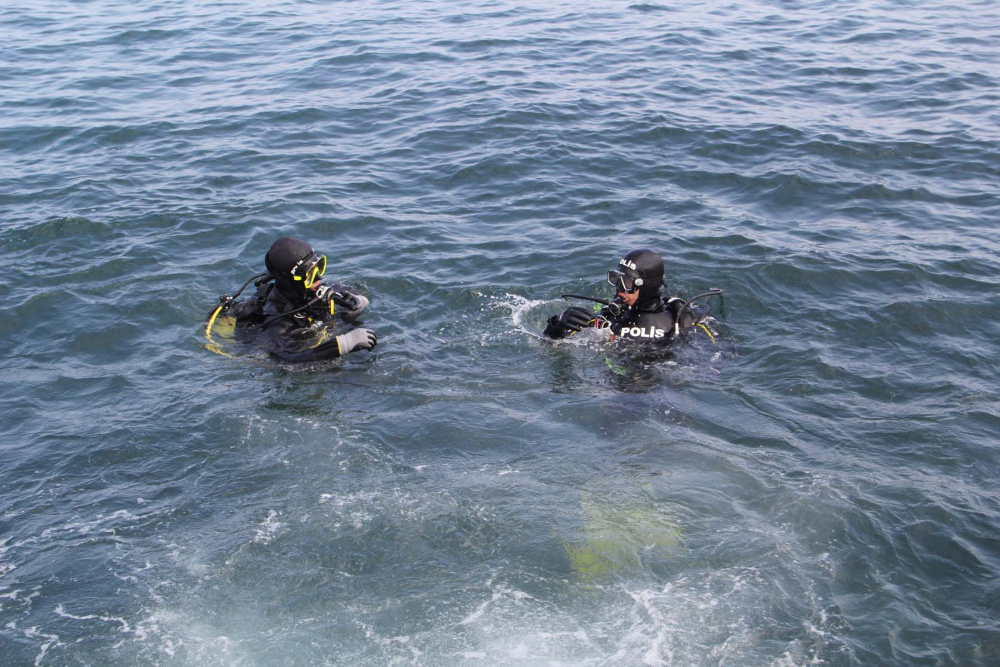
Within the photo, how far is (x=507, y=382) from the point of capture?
870 centimetres

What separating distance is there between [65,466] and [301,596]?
290 cm

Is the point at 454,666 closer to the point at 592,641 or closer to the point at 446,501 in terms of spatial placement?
the point at 592,641

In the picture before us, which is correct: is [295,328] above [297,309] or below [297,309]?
below

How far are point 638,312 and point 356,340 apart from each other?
9.58 ft

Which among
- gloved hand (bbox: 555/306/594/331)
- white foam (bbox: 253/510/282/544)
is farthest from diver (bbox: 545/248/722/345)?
white foam (bbox: 253/510/282/544)

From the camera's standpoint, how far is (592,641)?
546cm

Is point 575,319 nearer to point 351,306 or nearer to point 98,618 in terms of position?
point 351,306

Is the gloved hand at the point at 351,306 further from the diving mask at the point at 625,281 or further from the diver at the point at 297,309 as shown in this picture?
the diving mask at the point at 625,281

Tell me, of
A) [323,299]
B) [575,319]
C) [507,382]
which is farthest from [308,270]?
[575,319]

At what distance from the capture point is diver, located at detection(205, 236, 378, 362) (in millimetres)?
8531

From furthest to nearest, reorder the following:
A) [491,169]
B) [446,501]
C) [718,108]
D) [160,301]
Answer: [718,108]
[491,169]
[160,301]
[446,501]

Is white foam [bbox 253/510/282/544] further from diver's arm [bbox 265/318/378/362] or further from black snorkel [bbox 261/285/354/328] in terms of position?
black snorkel [bbox 261/285/354/328]

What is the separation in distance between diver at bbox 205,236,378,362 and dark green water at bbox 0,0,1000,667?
43cm

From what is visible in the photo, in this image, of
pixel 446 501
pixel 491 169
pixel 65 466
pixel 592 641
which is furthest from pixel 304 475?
pixel 491 169
